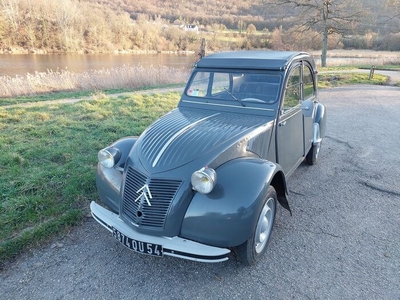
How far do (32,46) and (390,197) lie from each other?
4426 centimetres

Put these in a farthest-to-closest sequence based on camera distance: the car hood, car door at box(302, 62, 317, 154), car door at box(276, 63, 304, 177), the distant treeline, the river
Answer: the distant treeline → the river → car door at box(302, 62, 317, 154) → car door at box(276, 63, 304, 177) → the car hood

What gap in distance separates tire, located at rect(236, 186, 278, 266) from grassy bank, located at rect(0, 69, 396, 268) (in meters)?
1.94

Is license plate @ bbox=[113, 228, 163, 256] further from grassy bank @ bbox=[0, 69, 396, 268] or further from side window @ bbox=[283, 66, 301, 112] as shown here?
side window @ bbox=[283, 66, 301, 112]

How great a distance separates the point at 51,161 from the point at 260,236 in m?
3.57

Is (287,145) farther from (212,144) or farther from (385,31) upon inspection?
(385,31)

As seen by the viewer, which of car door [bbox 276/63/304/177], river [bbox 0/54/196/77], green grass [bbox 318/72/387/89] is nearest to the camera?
car door [bbox 276/63/304/177]

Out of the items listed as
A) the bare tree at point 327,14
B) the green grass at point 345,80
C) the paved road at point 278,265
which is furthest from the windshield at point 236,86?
the bare tree at point 327,14

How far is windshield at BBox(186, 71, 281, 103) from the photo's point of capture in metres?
3.41

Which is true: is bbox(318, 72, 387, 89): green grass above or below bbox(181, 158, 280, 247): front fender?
below

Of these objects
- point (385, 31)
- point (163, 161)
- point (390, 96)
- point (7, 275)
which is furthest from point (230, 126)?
point (385, 31)

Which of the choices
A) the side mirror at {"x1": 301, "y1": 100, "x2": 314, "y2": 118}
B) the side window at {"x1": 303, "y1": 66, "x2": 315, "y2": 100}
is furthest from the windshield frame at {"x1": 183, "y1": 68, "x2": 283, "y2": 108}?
the side window at {"x1": 303, "y1": 66, "x2": 315, "y2": 100}

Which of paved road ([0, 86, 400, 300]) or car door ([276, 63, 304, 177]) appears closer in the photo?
paved road ([0, 86, 400, 300])

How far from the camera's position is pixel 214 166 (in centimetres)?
253

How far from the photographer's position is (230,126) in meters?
3.08
